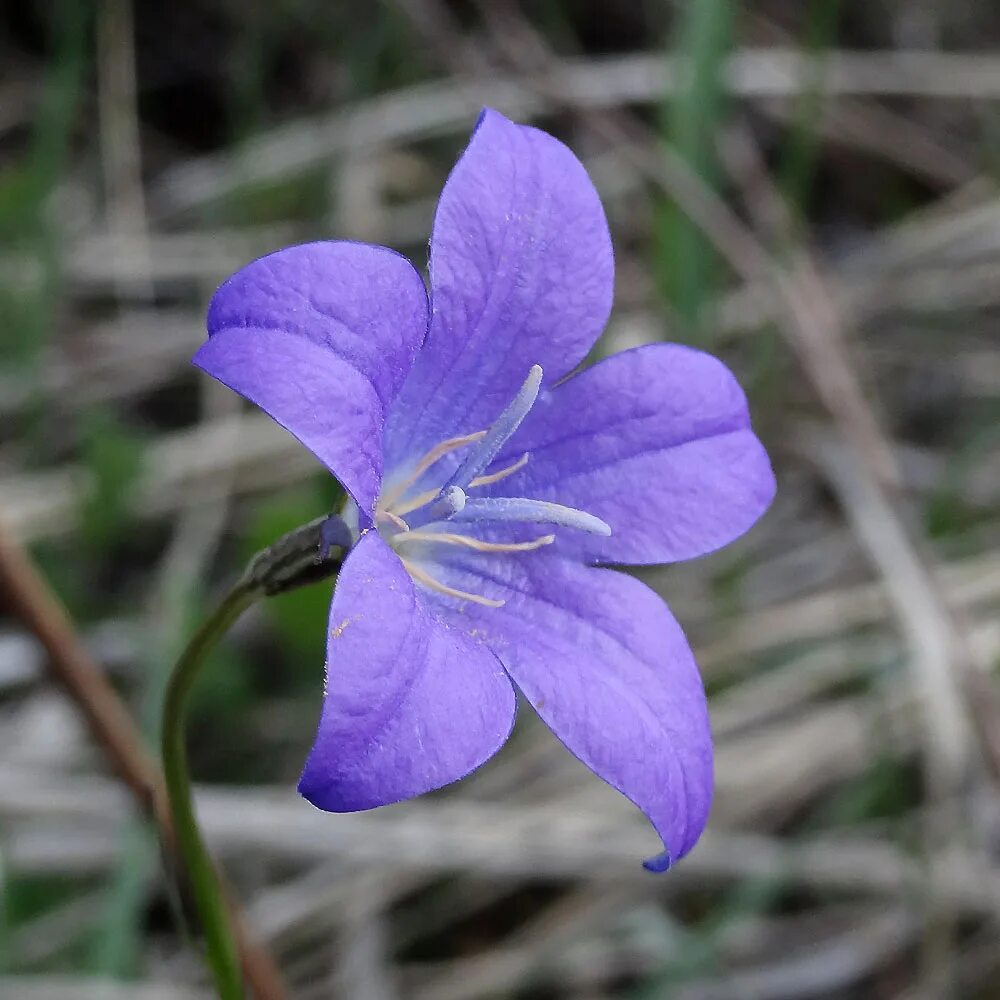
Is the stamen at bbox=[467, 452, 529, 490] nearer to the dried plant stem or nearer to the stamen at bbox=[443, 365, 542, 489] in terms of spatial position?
the stamen at bbox=[443, 365, 542, 489]

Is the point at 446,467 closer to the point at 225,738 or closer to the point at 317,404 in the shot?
the point at 317,404

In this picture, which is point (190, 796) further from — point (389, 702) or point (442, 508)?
point (442, 508)

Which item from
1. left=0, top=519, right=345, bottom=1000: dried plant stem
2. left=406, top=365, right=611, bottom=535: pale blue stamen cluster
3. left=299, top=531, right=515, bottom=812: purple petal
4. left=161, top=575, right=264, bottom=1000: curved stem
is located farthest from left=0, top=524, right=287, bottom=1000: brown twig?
left=299, top=531, right=515, bottom=812: purple petal

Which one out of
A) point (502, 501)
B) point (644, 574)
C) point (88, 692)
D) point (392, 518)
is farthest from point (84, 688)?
point (644, 574)

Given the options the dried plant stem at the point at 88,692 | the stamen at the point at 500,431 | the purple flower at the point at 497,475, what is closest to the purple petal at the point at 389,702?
the purple flower at the point at 497,475

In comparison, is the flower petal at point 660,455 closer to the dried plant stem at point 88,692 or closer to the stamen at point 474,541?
the stamen at point 474,541
